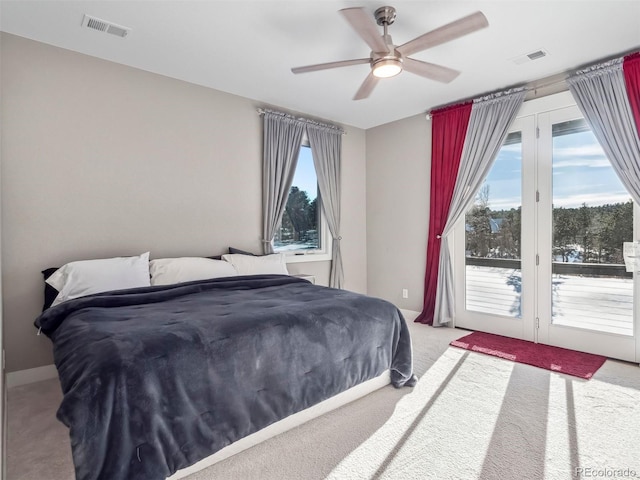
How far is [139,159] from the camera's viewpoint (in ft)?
11.1

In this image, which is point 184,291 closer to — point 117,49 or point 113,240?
point 113,240

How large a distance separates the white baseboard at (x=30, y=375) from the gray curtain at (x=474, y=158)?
3.80 metres

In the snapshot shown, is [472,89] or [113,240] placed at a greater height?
[472,89]

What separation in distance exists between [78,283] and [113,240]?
633mm

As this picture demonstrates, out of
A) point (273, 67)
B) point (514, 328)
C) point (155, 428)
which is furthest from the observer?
point (514, 328)

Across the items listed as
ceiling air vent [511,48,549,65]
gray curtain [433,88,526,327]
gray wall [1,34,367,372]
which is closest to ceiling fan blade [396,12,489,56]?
ceiling air vent [511,48,549,65]

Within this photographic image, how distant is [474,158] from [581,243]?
1341mm

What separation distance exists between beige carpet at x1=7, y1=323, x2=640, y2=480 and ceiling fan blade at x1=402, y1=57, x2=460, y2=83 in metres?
2.32

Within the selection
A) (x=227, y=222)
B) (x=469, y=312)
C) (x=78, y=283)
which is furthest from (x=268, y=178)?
(x=469, y=312)

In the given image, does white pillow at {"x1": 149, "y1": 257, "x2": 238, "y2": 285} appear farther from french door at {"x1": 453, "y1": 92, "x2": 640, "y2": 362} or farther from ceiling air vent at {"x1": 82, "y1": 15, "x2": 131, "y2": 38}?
french door at {"x1": 453, "y1": 92, "x2": 640, "y2": 362}

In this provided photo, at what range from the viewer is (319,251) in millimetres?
4898

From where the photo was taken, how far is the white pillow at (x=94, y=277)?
8.71ft

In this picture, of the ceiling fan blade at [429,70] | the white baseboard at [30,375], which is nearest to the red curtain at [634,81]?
the ceiling fan blade at [429,70]

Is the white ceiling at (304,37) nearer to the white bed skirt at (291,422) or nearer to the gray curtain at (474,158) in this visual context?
the gray curtain at (474,158)
